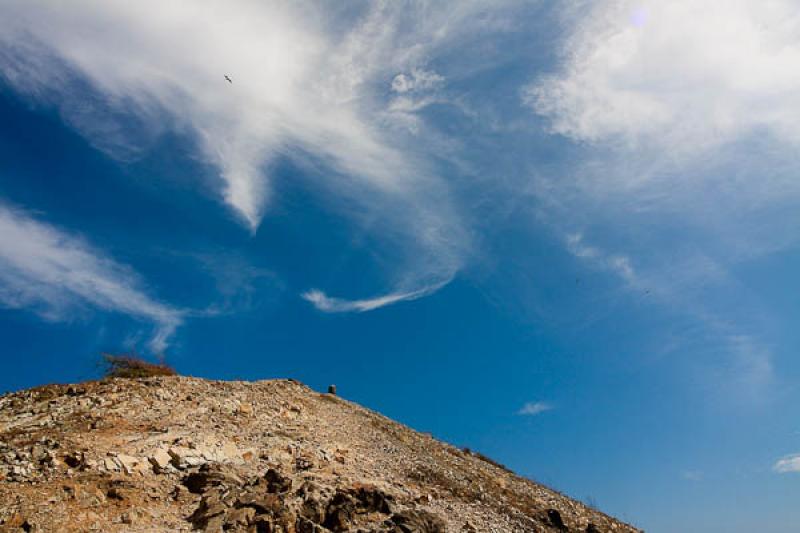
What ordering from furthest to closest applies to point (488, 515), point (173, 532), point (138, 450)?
point (488, 515)
point (138, 450)
point (173, 532)

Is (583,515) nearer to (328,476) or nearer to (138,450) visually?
(328,476)

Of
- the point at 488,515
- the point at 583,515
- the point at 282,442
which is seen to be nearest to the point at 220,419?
the point at 282,442

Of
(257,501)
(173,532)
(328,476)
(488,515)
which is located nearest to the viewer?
(173,532)

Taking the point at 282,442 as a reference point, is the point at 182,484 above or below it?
below

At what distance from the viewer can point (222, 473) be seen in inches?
643

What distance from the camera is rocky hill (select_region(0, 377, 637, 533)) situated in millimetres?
13609

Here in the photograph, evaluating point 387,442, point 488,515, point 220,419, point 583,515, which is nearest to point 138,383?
point 220,419

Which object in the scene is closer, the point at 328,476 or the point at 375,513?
the point at 375,513

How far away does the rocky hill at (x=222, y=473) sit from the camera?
44.7ft

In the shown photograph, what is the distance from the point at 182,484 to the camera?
15602mm

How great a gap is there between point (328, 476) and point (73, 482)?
796 cm

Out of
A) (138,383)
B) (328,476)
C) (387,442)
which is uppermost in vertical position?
(387,442)

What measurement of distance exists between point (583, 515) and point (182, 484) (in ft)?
64.4

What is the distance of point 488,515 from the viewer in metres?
20.2
